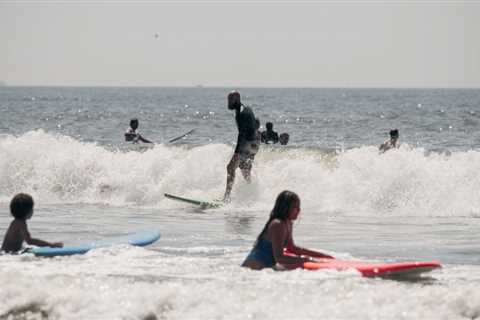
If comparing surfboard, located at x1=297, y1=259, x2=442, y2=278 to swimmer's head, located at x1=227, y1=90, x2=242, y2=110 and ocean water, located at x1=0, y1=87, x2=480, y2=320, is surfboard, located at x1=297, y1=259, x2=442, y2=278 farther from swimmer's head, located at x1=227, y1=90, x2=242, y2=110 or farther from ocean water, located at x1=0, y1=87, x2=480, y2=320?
swimmer's head, located at x1=227, y1=90, x2=242, y2=110

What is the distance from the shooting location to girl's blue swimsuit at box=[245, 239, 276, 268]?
8.92 m

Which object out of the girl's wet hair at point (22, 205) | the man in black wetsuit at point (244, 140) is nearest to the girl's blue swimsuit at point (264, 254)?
the girl's wet hair at point (22, 205)

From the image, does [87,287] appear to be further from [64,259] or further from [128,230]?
[128,230]

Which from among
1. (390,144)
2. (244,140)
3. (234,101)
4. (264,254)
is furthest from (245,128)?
(264,254)

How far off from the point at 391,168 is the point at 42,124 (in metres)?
32.9

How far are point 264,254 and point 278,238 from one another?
0.83 feet

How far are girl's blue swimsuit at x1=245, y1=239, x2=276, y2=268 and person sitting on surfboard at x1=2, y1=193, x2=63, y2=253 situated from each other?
2371 mm

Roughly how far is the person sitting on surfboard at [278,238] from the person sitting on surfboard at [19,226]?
238 cm

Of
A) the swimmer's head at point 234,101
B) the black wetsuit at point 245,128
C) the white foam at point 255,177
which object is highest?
the swimmer's head at point 234,101

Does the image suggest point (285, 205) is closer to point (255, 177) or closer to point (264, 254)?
point (264, 254)

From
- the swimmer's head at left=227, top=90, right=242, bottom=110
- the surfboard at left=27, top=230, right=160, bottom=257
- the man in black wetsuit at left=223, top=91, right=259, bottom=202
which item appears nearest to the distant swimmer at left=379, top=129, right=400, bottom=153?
the man in black wetsuit at left=223, top=91, right=259, bottom=202

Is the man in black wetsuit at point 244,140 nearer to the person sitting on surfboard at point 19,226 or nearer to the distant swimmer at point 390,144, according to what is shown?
the distant swimmer at point 390,144

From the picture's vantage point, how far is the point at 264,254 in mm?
8953

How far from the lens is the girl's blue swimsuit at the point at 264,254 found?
8922 millimetres
